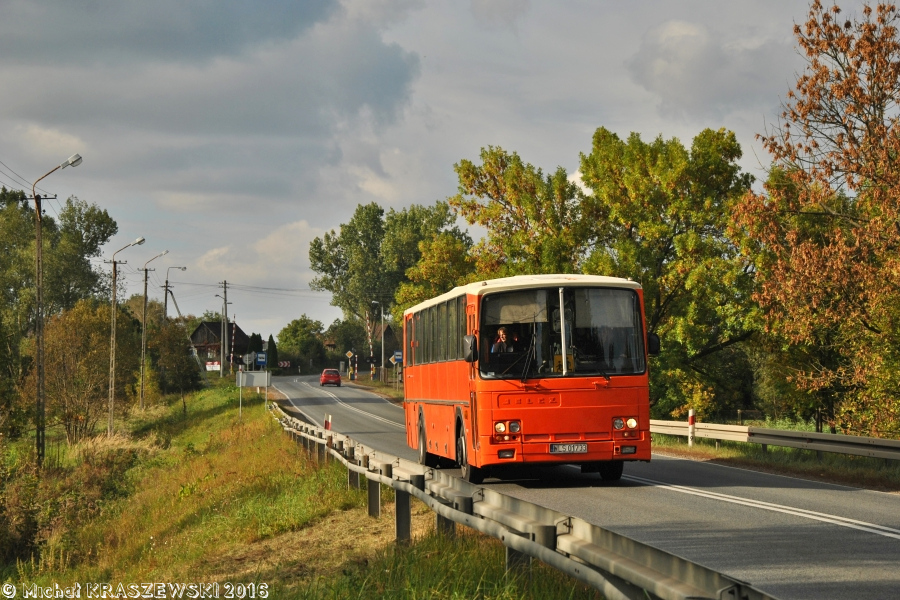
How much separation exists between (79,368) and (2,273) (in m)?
25.7

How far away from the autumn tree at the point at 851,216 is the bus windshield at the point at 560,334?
1137 centimetres

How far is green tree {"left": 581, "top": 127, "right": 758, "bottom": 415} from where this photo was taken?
3772 cm

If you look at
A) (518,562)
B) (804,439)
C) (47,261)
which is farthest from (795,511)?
(47,261)

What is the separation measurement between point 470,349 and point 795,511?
497 centimetres

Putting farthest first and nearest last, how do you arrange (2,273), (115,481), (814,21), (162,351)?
(2,273), (162,351), (115,481), (814,21)

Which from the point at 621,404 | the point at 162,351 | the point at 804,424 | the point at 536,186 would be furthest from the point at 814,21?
the point at 162,351

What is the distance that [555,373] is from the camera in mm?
15219

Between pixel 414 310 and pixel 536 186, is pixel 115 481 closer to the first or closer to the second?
pixel 536 186

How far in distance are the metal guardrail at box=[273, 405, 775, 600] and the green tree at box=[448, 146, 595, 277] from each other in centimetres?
3197

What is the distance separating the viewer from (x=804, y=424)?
4491 centimetres

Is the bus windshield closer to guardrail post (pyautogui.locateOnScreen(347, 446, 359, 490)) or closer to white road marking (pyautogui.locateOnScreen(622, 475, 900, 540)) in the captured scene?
white road marking (pyautogui.locateOnScreen(622, 475, 900, 540))

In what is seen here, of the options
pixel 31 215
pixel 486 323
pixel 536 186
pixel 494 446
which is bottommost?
pixel 494 446

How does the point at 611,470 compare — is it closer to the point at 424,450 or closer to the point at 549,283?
the point at 549,283

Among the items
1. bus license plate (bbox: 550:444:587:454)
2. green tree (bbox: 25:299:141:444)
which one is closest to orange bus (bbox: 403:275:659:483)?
bus license plate (bbox: 550:444:587:454)
